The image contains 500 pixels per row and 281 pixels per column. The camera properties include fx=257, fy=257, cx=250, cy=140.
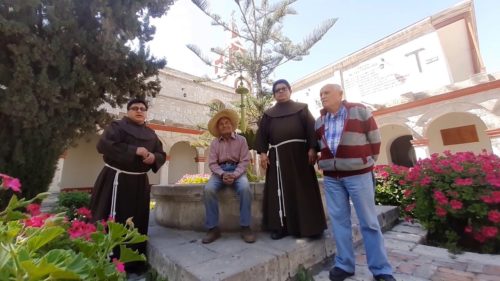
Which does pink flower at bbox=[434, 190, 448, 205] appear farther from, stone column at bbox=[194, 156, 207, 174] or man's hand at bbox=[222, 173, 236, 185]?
stone column at bbox=[194, 156, 207, 174]

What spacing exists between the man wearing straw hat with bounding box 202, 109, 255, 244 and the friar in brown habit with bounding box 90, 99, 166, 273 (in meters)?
0.58

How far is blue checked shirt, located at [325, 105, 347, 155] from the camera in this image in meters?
2.12

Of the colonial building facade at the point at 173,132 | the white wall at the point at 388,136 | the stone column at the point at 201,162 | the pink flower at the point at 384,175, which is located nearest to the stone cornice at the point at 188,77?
the colonial building facade at the point at 173,132

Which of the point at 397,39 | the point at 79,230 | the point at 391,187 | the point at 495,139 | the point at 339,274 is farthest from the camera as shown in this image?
the point at 397,39

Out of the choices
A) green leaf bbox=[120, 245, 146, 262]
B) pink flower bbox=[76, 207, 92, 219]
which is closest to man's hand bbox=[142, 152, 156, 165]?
pink flower bbox=[76, 207, 92, 219]

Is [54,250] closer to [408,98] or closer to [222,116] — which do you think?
[222,116]

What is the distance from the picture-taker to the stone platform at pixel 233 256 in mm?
1722

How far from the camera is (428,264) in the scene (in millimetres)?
2314

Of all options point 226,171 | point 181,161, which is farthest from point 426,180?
point 181,161

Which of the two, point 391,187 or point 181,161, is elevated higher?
point 181,161

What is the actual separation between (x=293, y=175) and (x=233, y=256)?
933 mm

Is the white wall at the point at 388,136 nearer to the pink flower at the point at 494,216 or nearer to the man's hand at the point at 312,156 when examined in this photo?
the pink flower at the point at 494,216

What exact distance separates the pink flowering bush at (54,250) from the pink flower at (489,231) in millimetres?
3411

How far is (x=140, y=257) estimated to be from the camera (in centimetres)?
103
